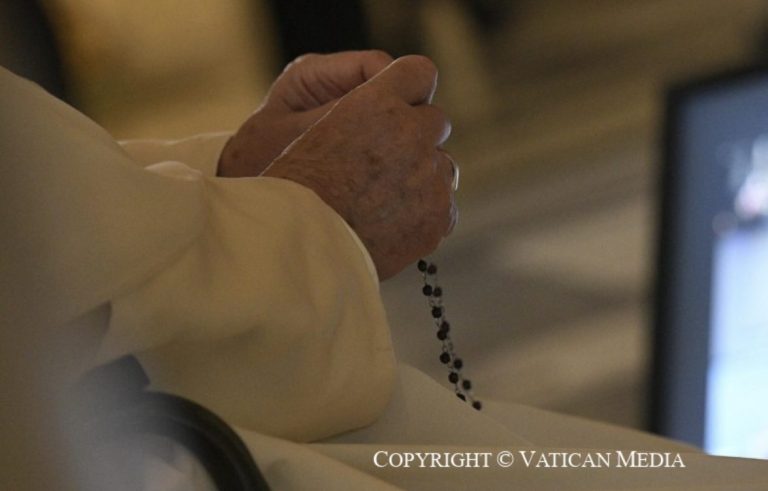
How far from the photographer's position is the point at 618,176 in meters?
2.84

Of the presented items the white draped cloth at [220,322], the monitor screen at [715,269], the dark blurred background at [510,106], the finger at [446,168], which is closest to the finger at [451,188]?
the finger at [446,168]

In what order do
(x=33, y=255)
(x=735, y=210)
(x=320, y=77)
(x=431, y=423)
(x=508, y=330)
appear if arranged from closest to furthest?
(x=33, y=255) → (x=431, y=423) → (x=320, y=77) → (x=735, y=210) → (x=508, y=330)

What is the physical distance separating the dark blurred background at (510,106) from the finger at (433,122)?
3.94 ft

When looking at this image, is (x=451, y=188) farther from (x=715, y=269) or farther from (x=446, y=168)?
(x=715, y=269)

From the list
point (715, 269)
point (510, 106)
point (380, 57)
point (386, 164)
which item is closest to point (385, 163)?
point (386, 164)

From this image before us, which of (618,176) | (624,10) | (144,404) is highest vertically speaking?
(624,10)

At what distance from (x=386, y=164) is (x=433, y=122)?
4 centimetres

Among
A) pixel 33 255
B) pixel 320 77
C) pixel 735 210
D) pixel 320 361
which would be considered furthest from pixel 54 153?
pixel 735 210

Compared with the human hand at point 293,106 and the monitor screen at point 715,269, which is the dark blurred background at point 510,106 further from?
the human hand at point 293,106

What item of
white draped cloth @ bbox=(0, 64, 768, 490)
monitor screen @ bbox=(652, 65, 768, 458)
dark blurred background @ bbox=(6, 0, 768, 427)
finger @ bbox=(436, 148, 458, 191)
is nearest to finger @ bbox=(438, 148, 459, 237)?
finger @ bbox=(436, 148, 458, 191)

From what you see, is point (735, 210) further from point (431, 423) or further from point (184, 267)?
point (184, 267)

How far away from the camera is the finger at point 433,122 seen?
0.68 m

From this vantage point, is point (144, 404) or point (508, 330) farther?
point (508, 330)

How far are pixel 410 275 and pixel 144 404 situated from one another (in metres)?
1.88
